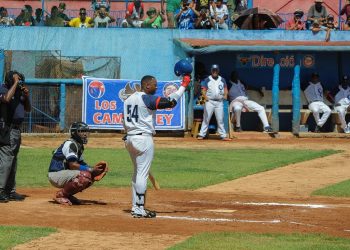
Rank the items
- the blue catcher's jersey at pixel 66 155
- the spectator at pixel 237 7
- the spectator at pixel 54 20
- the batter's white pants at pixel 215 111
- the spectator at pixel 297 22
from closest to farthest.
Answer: the blue catcher's jersey at pixel 66 155 < the batter's white pants at pixel 215 111 < the spectator at pixel 54 20 < the spectator at pixel 297 22 < the spectator at pixel 237 7

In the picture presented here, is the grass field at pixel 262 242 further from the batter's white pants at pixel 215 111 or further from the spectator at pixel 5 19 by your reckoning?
the spectator at pixel 5 19

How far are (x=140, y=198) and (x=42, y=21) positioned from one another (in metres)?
17.1

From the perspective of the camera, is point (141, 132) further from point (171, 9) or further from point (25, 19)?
point (171, 9)

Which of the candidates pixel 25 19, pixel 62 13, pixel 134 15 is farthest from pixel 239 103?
pixel 25 19

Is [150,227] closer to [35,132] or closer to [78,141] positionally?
[78,141]

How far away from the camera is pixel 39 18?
29359mm

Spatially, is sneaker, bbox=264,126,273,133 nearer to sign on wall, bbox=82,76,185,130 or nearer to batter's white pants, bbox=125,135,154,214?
→ sign on wall, bbox=82,76,185,130

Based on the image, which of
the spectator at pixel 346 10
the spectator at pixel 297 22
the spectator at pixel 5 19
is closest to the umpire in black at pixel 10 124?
the spectator at pixel 5 19

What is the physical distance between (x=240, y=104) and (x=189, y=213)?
15425mm

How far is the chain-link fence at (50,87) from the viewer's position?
91.2 ft

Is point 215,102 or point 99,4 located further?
point 99,4

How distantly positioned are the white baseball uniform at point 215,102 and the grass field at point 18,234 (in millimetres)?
16098

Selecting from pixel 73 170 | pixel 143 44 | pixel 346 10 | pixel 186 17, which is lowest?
pixel 73 170

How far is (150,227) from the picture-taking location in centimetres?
1232
